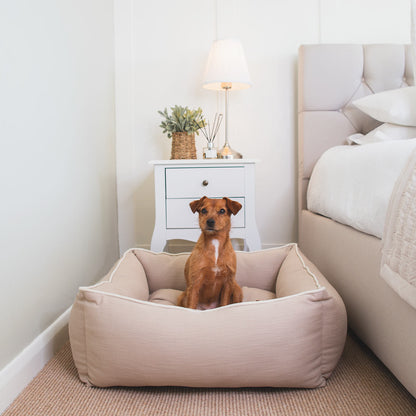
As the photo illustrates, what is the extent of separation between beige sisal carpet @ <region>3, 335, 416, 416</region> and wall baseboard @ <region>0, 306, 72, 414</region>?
0.07 feet

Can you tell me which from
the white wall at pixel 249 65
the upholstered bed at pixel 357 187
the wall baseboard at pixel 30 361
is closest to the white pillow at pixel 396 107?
the upholstered bed at pixel 357 187

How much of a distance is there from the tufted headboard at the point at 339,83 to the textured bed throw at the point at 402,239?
108 centimetres

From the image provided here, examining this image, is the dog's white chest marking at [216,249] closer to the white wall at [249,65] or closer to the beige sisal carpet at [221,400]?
the beige sisal carpet at [221,400]

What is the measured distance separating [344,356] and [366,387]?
18 cm

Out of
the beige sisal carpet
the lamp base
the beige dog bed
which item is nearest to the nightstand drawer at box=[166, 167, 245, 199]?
the lamp base

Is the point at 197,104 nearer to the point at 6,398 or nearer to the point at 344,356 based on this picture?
the point at 344,356

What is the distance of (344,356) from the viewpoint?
1148 mm

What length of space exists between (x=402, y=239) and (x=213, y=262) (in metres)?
0.55

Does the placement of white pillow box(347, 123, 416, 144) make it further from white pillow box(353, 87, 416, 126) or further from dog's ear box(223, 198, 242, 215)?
dog's ear box(223, 198, 242, 215)

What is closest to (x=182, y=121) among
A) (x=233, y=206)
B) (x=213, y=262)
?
(x=233, y=206)

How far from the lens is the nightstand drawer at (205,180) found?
5.48ft

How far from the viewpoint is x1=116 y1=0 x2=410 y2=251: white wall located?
2.07 meters

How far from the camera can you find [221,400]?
925 millimetres

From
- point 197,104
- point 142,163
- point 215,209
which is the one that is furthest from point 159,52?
point 215,209
